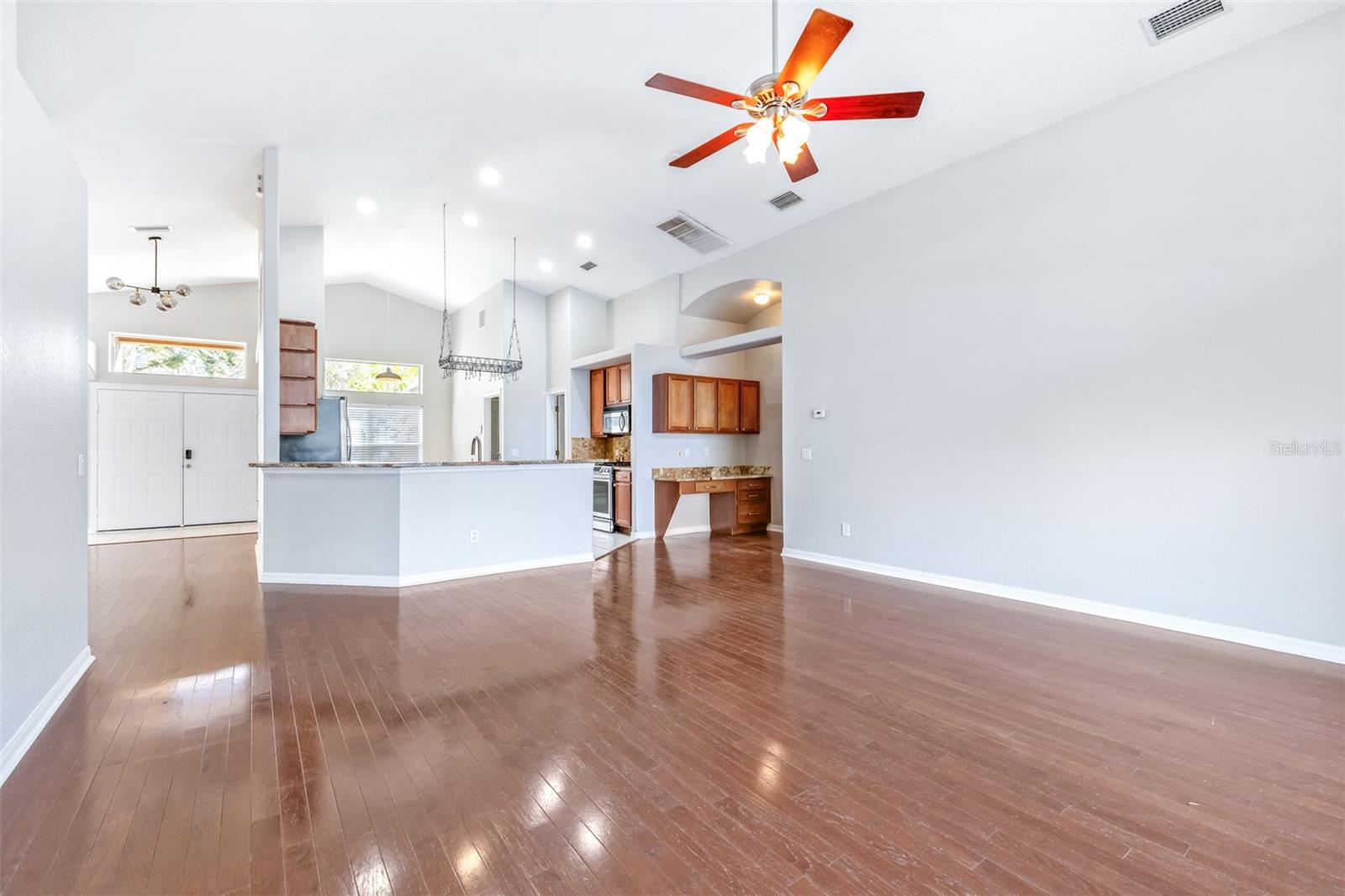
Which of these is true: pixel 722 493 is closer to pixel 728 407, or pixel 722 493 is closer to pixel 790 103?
pixel 728 407

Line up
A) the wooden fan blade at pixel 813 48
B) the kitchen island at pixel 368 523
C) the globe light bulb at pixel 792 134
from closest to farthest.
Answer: the wooden fan blade at pixel 813 48 → the globe light bulb at pixel 792 134 → the kitchen island at pixel 368 523

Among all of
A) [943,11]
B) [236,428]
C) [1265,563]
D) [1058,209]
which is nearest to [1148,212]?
[1058,209]

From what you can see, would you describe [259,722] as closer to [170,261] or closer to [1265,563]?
[1265,563]

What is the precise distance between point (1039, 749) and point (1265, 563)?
244cm

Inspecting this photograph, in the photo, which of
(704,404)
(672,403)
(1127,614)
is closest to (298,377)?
(672,403)

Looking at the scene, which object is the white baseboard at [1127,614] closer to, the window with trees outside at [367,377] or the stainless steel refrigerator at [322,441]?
the stainless steel refrigerator at [322,441]

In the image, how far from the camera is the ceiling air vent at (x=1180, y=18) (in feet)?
10.7

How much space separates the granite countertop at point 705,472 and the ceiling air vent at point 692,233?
9.25ft

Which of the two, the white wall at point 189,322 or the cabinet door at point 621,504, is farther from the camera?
the white wall at point 189,322

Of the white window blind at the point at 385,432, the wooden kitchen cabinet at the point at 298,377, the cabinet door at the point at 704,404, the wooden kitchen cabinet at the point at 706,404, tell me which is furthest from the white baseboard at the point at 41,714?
the white window blind at the point at 385,432

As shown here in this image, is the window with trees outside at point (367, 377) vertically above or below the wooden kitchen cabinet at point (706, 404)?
above

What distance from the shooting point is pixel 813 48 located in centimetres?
248

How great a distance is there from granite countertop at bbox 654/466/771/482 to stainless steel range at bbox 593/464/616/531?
77 centimetres

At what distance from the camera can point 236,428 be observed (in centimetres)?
862
